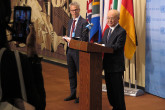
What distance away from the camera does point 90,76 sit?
293cm

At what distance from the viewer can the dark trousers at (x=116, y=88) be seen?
11.1 feet

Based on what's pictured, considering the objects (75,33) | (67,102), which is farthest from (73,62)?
(67,102)

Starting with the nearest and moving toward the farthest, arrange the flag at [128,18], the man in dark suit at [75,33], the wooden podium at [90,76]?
the wooden podium at [90,76] < the man in dark suit at [75,33] < the flag at [128,18]

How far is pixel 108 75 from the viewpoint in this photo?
11.3ft

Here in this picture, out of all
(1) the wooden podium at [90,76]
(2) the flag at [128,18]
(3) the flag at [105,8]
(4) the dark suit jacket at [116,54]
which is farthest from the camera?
(3) the flag at [105,8]

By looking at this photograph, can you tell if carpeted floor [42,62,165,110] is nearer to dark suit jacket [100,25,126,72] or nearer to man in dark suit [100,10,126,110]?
man in dark suit [100,10,126,110]

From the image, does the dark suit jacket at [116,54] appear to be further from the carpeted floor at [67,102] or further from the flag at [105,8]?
the flag at [105,8]

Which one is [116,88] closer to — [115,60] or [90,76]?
[115,60]

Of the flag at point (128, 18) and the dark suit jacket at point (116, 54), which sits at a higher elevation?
the flag at point (128, 18)

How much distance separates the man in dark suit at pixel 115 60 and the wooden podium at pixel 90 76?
33 cm

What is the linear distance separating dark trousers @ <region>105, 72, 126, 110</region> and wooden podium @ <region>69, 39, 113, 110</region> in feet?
1.32

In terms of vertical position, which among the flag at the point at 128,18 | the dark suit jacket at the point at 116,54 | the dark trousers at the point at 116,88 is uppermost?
the flag at the point at 128,18

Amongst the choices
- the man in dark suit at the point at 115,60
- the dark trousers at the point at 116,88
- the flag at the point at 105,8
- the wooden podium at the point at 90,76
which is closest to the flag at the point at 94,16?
the flag at the point at 105,8

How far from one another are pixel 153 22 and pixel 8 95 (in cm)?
415
